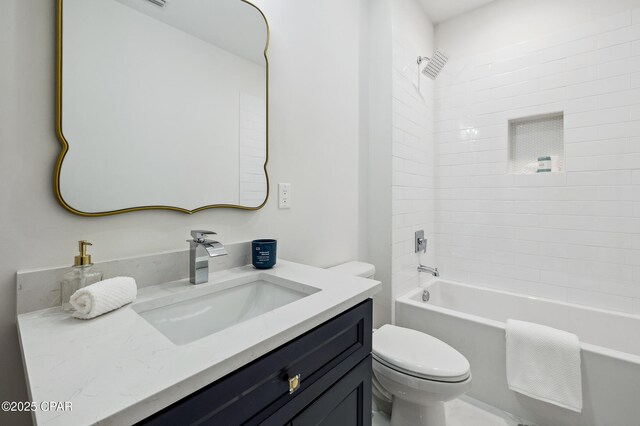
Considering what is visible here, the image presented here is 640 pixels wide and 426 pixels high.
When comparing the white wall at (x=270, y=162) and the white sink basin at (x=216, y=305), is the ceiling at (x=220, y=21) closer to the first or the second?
the white wall at (x=270, y=162)

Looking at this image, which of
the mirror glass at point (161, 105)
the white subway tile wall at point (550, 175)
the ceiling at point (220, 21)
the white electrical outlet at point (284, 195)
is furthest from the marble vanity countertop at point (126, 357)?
the white subway tile wall at point (550, 175)

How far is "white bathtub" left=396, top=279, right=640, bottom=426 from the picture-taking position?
53.7 inches

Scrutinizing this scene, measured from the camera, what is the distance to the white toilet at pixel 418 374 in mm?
1256

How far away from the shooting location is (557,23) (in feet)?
6.77

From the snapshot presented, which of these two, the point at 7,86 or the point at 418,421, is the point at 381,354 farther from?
the point at 7,86

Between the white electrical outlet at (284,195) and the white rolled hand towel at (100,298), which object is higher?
the white electrical outlet at (284,195)

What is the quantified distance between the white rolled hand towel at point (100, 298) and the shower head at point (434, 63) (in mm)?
2341

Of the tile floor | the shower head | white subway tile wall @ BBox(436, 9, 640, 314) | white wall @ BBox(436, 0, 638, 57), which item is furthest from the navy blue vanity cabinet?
white wall @ BBox(436, 0, 638, 57)

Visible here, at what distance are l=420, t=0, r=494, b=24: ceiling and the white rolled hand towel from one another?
2.75 m

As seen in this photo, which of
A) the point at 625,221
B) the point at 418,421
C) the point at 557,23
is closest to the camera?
the point at 418,421

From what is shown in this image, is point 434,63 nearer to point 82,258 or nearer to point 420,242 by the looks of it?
point 420,242

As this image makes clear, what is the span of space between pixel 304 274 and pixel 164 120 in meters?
0.73

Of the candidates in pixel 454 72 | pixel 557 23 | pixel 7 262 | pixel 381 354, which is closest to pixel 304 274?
pixel 381 354

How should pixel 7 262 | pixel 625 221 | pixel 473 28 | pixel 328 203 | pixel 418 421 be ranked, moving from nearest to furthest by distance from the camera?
pixel 7 262 < pixel 418 421 < pixel 328 203 < pixel 625 221 < pixel 473 28
